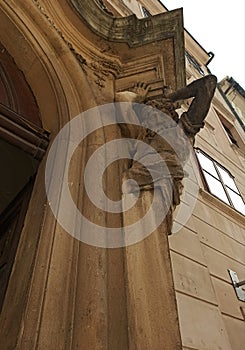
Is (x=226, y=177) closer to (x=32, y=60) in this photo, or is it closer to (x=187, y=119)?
(x=187, y=119)

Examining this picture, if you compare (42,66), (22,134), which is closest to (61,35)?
(42,66)

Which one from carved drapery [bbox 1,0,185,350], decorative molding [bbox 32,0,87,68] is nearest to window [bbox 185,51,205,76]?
decorative molding [bbox 32,0,87,68]

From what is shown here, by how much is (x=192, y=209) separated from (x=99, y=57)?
2109 millimetres

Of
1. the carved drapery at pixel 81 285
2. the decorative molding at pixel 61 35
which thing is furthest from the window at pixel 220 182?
the carved drapery at pixel 81 285

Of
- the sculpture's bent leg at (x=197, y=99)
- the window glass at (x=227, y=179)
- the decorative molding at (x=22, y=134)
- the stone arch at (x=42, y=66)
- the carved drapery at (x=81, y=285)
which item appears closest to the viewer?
the carved drapery at (x=81, y=285)

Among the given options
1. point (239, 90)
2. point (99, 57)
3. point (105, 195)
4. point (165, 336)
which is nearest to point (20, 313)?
point (165, 336)

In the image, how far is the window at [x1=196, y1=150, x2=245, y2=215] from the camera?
524cm

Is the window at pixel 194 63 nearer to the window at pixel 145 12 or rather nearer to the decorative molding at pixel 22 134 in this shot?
the window at pixel 145 12

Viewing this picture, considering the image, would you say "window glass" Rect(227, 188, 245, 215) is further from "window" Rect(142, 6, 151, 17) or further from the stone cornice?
"window" Rect(142, 6, 151, 17)

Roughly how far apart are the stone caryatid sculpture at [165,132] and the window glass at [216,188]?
2.72 m

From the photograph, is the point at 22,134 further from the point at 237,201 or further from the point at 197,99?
the point at 237,201

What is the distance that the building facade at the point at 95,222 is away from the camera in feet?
Answer: 4.06

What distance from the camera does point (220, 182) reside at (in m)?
5.65

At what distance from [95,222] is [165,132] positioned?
957 mm
